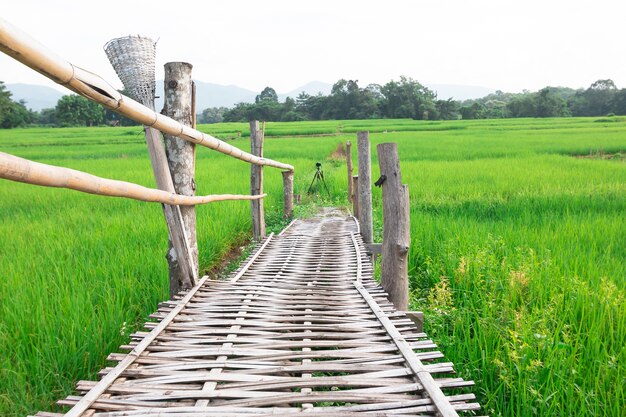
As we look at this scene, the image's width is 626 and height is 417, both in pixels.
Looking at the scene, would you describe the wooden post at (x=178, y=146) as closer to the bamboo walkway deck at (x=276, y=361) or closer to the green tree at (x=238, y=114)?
the bamboo walkway deck at (x=276, y=361)

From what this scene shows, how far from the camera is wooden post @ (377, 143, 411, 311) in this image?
269 centimetres

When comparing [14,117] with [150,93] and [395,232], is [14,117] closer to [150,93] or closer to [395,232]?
[150,93]

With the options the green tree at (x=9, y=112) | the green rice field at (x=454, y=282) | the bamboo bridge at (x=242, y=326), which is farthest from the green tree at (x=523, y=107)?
the bamboo bridge at (x=242, y=326)

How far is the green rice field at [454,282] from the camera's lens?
1918 mm

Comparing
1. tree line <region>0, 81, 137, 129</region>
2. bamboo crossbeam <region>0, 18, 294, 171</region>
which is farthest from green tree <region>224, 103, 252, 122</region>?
bamboo crossbeam <region>0, 18, 294, 171</region>

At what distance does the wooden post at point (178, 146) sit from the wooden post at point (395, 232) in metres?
1.23

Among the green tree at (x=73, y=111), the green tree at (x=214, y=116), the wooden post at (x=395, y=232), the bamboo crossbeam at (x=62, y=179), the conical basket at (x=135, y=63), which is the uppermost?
the green tree at (x=214, y=116)

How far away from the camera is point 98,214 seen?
18.6 ft

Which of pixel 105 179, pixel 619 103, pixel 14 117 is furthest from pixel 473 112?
pixel 105 179

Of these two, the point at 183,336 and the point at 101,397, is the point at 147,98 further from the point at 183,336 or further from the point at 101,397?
the point at 101,397

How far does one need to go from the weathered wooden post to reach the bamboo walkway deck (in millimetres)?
253

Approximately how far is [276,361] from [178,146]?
156cm

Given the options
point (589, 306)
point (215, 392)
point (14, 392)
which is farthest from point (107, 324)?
point (589, 306)

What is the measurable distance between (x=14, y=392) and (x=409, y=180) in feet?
24.3
